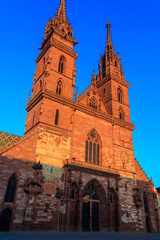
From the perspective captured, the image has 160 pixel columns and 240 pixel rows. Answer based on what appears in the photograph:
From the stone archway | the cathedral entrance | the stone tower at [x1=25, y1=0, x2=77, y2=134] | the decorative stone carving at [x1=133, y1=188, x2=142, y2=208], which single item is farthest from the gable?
the decorative stone carving at [x1=133, y1=188, x2=142, y2=208]

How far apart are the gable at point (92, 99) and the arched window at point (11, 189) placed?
41.5 ft

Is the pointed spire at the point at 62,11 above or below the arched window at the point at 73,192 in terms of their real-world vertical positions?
above

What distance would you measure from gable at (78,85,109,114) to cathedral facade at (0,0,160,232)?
14 centimetres

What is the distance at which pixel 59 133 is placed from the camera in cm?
2138

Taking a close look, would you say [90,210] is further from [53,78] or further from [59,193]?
[53,78]

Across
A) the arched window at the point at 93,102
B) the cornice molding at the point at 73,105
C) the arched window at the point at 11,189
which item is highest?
the arched window at the point at 93,102

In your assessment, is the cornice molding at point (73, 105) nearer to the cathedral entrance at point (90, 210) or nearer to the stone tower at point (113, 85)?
the stone tower at point (113, 85)

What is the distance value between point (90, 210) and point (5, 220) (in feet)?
27.0

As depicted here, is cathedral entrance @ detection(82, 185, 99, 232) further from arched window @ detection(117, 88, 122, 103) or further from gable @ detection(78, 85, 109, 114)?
arched window @ detection(117, 88, 122, 103)

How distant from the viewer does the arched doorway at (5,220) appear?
15445 millimetres

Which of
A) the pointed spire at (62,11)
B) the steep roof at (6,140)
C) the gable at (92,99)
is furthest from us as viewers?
the pointed spire at (62,11)

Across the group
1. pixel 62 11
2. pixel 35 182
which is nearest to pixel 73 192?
pixel 35 182

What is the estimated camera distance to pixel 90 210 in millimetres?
20375

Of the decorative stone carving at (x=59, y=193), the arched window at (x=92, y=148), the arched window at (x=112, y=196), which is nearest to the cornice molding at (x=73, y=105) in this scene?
the arched window at (x=92, y=148)
